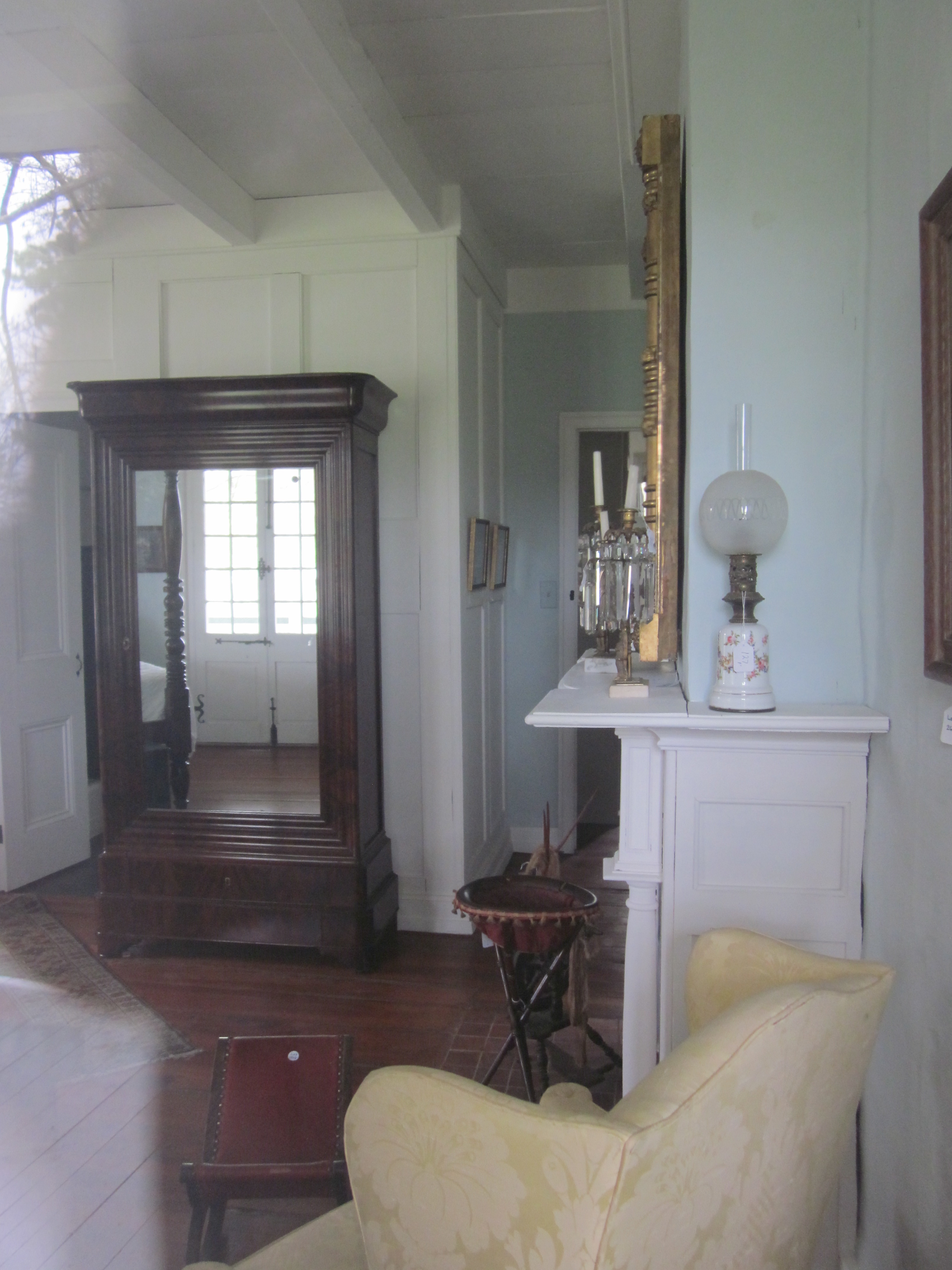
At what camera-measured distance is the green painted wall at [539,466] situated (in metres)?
4.92

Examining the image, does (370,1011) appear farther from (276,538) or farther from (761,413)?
(761,413)

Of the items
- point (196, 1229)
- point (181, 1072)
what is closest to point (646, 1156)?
point (196, 1229)

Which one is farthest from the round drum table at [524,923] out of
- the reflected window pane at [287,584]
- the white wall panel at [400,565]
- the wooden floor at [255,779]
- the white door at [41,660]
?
the white door at [41,660]

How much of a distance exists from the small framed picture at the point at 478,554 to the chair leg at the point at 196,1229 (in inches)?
99.6

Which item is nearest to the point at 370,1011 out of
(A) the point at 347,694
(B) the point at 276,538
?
(A) the point at 347,694

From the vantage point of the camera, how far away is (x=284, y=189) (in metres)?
3.76

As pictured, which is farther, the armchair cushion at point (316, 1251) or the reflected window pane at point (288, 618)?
the reflected window pane at point (288, 618)

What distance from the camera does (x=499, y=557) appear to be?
4.66m

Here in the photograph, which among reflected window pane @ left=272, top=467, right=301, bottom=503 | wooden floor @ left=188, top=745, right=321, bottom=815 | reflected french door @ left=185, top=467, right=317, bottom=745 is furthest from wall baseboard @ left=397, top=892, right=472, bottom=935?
reflected window pane @ left=272, top=467, right=301, bottom=503

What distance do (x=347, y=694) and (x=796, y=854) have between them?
1.97 m

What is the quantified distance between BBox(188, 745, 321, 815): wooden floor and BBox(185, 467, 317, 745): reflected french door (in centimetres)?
4

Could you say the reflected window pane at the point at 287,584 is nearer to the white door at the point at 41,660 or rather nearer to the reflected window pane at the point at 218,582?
the reflected window pane at the point at 218,582

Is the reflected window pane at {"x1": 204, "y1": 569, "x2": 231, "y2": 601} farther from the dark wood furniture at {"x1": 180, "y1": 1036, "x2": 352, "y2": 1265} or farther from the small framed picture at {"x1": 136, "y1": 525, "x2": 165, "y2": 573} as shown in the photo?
the dark wood furniture at {"x1": 180, "y1": 1036, "x2": 352, "y2": 1265}

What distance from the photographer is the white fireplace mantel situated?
183 centimetres
